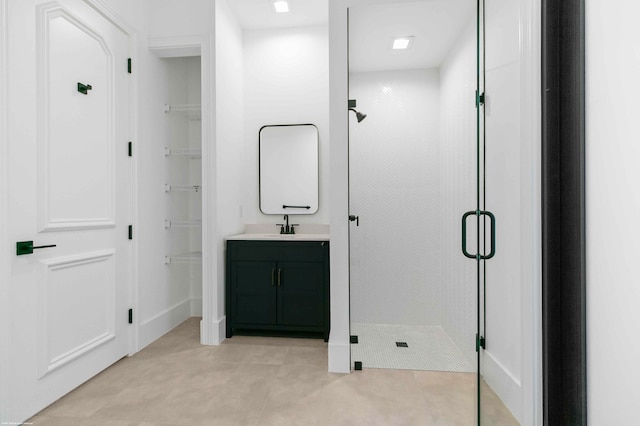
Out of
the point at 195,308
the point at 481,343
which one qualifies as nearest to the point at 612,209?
the point at 481,343

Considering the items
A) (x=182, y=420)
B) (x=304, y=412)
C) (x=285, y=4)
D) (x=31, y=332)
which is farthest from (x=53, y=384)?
(x=285, y=4)

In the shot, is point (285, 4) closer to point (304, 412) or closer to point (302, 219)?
point (302, 219)

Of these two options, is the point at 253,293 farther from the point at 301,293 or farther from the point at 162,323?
the point at 162,323

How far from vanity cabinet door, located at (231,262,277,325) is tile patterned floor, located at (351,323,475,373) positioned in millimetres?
830

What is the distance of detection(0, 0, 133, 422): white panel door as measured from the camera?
1.76 meters

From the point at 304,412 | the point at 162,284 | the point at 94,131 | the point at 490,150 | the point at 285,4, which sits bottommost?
Answer: the point at 304,412

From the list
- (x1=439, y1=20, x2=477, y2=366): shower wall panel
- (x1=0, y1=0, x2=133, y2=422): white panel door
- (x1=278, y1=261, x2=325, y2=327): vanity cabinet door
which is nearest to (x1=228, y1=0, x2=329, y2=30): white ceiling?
(x1=0, y1=0, x2=133, y2=422): white panel door

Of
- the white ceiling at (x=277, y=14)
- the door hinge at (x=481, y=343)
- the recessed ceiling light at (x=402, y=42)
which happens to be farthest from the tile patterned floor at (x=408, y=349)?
the white ceiling at (x=277, y=14)

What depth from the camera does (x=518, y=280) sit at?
4.11 feet

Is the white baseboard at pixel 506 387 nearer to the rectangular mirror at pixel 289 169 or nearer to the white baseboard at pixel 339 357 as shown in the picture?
the white baseboard at pixel 339 357

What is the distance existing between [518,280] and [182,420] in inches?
68.4

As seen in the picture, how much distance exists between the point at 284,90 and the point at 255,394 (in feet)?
8.88

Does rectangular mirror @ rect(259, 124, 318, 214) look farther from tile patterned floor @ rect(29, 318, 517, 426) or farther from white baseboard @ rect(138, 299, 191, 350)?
tile patterned floor @ rect(29, 318, 517, 426)

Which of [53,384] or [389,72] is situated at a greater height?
[389,72]
